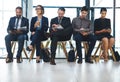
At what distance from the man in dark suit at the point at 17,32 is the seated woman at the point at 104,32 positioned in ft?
5.16

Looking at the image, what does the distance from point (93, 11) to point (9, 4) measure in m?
2.50

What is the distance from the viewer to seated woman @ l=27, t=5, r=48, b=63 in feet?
20.5

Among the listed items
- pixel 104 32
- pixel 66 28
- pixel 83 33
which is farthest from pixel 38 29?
pixel 104 32

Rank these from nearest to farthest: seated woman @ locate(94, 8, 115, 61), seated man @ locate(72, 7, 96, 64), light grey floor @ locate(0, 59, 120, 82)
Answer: light grey floor @ locate(0, 59, 120, 82) → seated man @ locate(72, 7, 96, 64) → seated woman @ locate(94, 8, 115, 61)

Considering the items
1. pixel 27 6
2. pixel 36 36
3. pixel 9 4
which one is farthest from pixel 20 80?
pixel 9 4

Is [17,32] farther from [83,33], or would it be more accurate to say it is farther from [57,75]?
[57,75]

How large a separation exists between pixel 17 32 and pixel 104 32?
1917 mm

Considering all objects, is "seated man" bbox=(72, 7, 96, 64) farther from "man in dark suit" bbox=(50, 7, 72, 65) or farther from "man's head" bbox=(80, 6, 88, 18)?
Result: "man in dark suit" bbox=(50, 7, 72, 65)

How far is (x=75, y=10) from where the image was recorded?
8188 millimetres

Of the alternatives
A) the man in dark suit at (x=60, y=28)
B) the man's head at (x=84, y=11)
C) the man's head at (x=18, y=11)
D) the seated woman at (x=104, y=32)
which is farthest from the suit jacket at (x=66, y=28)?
the man's head at (x=18, y=11)

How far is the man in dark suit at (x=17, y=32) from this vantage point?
20.6ft

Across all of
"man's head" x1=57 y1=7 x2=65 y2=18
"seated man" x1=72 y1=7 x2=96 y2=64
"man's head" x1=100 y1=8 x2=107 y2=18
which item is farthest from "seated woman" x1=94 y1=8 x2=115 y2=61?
"man's head" x1=57 y1=7 x2=65 y2=18

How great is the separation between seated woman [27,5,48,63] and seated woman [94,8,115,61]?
3.81ft

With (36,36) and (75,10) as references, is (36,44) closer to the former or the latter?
(36,36)
